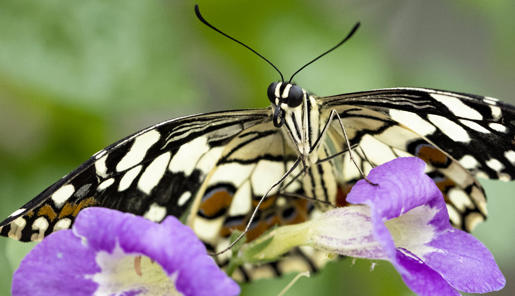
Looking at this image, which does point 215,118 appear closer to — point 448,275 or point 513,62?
point 448,275

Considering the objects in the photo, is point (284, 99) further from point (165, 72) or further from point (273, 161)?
point (165, 72)

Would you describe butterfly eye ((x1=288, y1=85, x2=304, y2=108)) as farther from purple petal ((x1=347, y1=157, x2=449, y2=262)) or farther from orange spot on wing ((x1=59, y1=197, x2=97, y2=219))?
orange spot on wing ((x1=59, y1=197, x2=97, y2=219))

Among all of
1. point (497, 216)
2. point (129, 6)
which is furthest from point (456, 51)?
point (129, 6)

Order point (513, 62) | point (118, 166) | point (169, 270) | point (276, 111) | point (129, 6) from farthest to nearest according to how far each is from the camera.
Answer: point (513, 62), point (129, 6), point (276, 111), point (118, 166), point (169, 270)

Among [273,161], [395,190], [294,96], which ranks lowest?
[395,190]

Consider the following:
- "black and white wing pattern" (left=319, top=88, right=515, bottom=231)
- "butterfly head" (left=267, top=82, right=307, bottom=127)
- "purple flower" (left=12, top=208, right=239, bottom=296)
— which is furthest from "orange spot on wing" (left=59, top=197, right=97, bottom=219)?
"black and white wing pattern" (left=319, top=88, right=515, bottom=231)

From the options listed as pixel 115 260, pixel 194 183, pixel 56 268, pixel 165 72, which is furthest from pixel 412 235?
pixel 165 72
